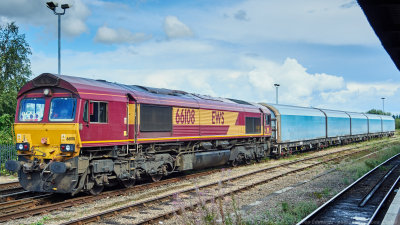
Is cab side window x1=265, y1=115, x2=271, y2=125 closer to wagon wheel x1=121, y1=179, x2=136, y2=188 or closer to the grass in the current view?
wagon wheel x1=121, y1=179, x2=136, y2=188

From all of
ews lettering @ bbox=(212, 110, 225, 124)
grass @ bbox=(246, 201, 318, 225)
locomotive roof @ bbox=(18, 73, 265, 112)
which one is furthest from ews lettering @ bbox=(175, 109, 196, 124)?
grass @ bbox=(246, 201, 318, 225)

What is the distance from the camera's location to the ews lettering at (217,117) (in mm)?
18698

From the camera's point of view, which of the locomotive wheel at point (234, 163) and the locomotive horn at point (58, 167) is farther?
the locomotive wheel at point (234, 163)

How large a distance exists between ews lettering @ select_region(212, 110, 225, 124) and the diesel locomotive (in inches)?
2.0

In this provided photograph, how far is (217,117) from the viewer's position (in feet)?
62.4

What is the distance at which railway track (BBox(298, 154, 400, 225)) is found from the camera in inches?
375

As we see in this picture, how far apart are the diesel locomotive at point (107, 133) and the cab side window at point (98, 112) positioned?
1.3 inches

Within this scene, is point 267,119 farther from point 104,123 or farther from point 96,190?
point 96,190

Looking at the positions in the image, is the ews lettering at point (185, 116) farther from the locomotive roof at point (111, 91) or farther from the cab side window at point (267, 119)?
the cab side window at point (267, 119)

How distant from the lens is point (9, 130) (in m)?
23.0

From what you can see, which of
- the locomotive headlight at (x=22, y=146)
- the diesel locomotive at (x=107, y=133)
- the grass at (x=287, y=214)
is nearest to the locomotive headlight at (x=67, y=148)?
the diesel locomotive at (x=107, y=133)

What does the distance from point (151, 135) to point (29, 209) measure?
207 inches

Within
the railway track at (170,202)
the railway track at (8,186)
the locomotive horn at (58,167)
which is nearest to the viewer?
the railway track at (170,202)

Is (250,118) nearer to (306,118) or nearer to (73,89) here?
(306,118)
